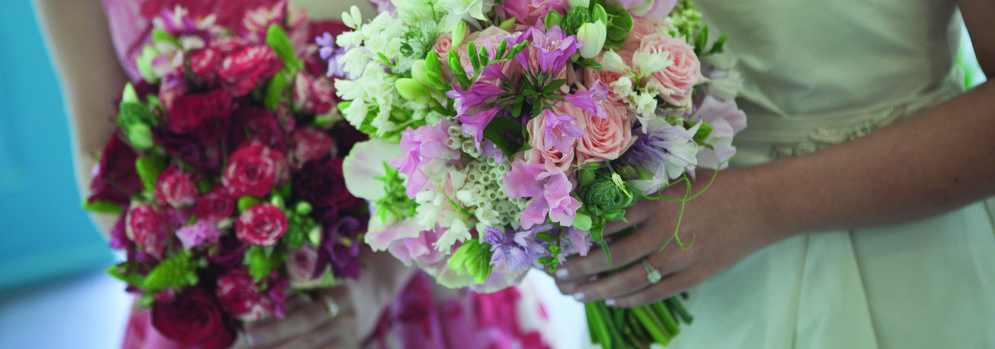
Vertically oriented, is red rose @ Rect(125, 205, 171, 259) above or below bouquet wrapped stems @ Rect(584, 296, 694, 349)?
above

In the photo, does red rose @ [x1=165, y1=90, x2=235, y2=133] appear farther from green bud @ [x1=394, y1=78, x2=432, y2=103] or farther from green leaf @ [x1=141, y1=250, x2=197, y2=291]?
green bud @ [x1=394, y1=78, x2=432, y2=103]

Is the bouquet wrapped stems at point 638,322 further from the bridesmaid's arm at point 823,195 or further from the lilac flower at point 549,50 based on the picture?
the lilac flower at point 549,50

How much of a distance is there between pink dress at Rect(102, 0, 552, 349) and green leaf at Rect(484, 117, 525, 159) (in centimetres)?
62

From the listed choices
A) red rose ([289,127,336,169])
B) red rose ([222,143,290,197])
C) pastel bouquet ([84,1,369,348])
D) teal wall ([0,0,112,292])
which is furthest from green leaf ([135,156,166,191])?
teal wall ([0,0,112,292])

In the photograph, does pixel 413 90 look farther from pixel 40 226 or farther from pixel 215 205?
Result: pixel 40 226

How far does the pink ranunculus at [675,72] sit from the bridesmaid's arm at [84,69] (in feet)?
3.38

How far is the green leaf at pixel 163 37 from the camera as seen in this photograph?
99 cm

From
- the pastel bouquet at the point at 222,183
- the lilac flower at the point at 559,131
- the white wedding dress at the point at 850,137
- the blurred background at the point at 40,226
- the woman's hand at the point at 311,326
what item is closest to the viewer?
the lilac flower at the point at 559,131

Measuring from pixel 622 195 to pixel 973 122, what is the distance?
1.59 feet

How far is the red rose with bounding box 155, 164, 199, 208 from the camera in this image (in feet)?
3.05

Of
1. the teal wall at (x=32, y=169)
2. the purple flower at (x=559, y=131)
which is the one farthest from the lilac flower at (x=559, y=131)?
the teal wall at (x=32, y=169)

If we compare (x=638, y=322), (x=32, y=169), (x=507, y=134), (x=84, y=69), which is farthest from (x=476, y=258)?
(x=32, y=169)

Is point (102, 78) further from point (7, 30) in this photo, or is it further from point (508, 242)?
point (7, 30)

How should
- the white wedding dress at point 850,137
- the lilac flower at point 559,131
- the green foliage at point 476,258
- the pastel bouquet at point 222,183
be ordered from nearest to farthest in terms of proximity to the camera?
the lilac flower at point 559,131 → the green foliage at point 476,258 → the white wedding dress at point 850,137 → the pastel bouquet at point 222,183
